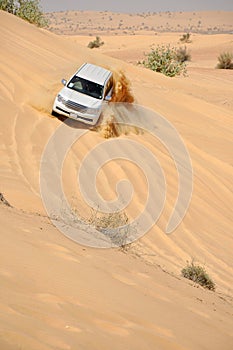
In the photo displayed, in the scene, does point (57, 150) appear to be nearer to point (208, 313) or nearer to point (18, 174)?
point (18, 174)

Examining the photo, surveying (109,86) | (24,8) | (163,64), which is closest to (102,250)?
(109,86)

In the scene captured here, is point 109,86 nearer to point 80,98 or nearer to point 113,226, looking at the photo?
point 80,98

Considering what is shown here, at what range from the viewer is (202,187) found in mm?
11703

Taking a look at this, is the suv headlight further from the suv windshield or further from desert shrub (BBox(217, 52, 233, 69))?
desert shrub (BBox(217, 52, 233, 69))

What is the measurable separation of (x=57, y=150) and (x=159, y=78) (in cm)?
1204

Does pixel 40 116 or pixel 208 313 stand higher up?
pixel 40 116

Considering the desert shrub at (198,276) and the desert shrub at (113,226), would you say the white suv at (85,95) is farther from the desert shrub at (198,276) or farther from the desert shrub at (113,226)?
the desert shrub at (198,276)

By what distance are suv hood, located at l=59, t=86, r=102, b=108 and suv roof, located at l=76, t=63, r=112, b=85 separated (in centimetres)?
52

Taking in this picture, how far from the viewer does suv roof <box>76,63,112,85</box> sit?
1306cm

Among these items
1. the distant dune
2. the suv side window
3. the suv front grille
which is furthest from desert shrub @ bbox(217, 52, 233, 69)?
the distant dune

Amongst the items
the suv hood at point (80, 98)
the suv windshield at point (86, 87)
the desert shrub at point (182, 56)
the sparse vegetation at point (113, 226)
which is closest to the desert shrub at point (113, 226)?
the sparse vegetation at point (113, 226)

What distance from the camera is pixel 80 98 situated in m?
12.5

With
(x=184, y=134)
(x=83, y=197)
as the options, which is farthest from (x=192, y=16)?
(x=83, y=197)

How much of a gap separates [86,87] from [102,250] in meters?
7.09
